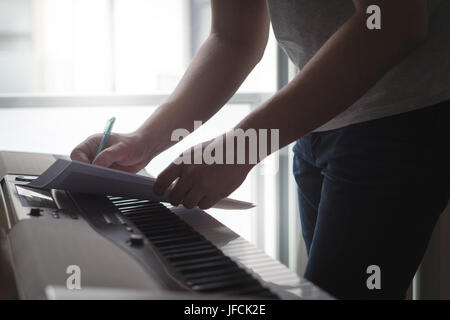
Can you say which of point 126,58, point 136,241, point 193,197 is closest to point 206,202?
point 193,197

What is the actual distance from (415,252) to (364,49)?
0.98 ft

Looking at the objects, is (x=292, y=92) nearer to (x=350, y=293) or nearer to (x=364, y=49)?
(x=364, y=49)

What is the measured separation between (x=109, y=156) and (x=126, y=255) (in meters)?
0.34

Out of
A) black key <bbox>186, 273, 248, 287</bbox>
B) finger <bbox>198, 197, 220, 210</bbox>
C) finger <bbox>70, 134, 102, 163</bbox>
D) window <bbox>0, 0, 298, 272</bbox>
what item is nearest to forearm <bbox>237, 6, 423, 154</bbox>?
finger <bbox>198, 197, 220, 210</bbox>

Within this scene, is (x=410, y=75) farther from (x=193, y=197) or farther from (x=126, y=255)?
(x=126, y=255)

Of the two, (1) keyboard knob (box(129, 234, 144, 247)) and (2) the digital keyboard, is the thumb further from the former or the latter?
(1) keyboard knob (box(129, 234, 144, 247))

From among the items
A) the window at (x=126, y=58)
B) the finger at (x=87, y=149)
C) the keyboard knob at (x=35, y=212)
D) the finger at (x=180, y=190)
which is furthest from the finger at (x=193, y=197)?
the window at (x=126, y=58)

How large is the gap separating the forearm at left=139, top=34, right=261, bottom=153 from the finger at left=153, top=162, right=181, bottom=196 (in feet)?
0.75

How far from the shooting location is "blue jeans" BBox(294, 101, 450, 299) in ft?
2.23

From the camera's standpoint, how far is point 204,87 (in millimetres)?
881

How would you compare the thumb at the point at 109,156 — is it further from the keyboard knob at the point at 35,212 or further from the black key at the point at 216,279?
the black key at the point at 216,279

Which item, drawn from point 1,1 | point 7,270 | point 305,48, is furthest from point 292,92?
point 1,1

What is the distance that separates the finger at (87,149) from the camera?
0.83m
